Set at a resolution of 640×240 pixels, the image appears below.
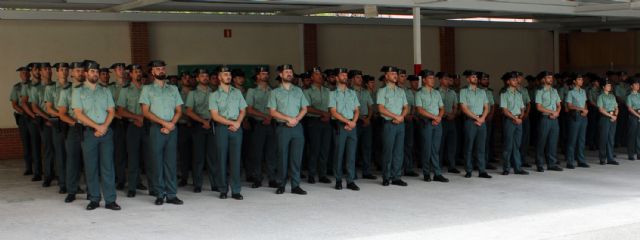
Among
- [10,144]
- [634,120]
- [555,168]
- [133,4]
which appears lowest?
[555,168]

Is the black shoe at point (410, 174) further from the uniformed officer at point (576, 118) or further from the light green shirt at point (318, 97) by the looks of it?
the uniformed officer at point (576, 118)

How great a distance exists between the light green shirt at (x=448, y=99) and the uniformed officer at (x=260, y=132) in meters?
2.81

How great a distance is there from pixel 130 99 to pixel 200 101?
0.87 m

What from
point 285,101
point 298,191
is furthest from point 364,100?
point 298,191

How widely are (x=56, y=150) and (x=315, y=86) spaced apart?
351 centimetres

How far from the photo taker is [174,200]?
9578mm

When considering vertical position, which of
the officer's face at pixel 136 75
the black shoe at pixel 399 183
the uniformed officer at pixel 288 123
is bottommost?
the black shoe at pixel 399 183

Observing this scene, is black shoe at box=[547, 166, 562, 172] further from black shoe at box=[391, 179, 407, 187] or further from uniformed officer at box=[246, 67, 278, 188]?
uniformed officer at box=[246, 67, 278, 188]

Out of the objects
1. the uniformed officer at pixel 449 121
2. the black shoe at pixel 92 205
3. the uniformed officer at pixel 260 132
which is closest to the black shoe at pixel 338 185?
the uniformed officer at pixel 260 132

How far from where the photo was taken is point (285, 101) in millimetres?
10070

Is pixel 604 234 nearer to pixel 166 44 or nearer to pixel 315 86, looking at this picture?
pixel 315 86

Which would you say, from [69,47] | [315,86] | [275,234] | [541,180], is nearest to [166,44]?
[69,47]

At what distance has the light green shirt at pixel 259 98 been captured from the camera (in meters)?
10.9

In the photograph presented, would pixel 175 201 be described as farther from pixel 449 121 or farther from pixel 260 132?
pixel 449 121
